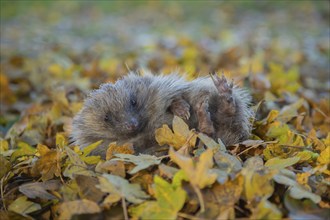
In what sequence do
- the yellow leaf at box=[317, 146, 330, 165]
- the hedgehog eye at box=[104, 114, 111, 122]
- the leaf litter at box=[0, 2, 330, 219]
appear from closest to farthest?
the leaf litter at box=[0, 2, 330, 219], the yellow leaf at box=[317, 146, 330, 165], the hedgehog eye at box=[104, 114, 111, 122]

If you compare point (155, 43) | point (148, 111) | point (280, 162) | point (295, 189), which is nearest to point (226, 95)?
point (148, 111)

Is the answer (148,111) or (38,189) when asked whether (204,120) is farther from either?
(38,189)

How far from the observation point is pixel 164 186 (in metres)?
2.50

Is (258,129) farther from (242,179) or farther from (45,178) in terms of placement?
(45,178)

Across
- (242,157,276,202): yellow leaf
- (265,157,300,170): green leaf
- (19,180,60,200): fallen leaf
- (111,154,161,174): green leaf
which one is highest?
(111,154,161,174): green leaf

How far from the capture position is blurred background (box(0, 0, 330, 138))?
6.27 meters

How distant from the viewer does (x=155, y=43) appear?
31.9 feet

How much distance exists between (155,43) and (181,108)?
20.6 ft

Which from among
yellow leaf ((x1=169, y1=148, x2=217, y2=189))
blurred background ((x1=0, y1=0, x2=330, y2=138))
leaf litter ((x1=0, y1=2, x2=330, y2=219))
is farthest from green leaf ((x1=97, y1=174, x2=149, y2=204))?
blurred background ((x1=0, y1=0, x2=330, y2=138))

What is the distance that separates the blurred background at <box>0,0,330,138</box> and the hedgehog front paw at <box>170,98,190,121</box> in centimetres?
82

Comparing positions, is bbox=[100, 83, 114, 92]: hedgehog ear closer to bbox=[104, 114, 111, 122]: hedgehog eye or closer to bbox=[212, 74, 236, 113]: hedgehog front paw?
bbox=[104, 114, 111, 122]: hedgehog eye

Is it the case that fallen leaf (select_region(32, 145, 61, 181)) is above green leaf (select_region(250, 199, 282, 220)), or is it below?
above

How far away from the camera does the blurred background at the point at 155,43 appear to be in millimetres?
6270

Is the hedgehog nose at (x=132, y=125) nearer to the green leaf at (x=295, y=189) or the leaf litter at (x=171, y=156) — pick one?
the leaf litter at (x=171, y=156)
